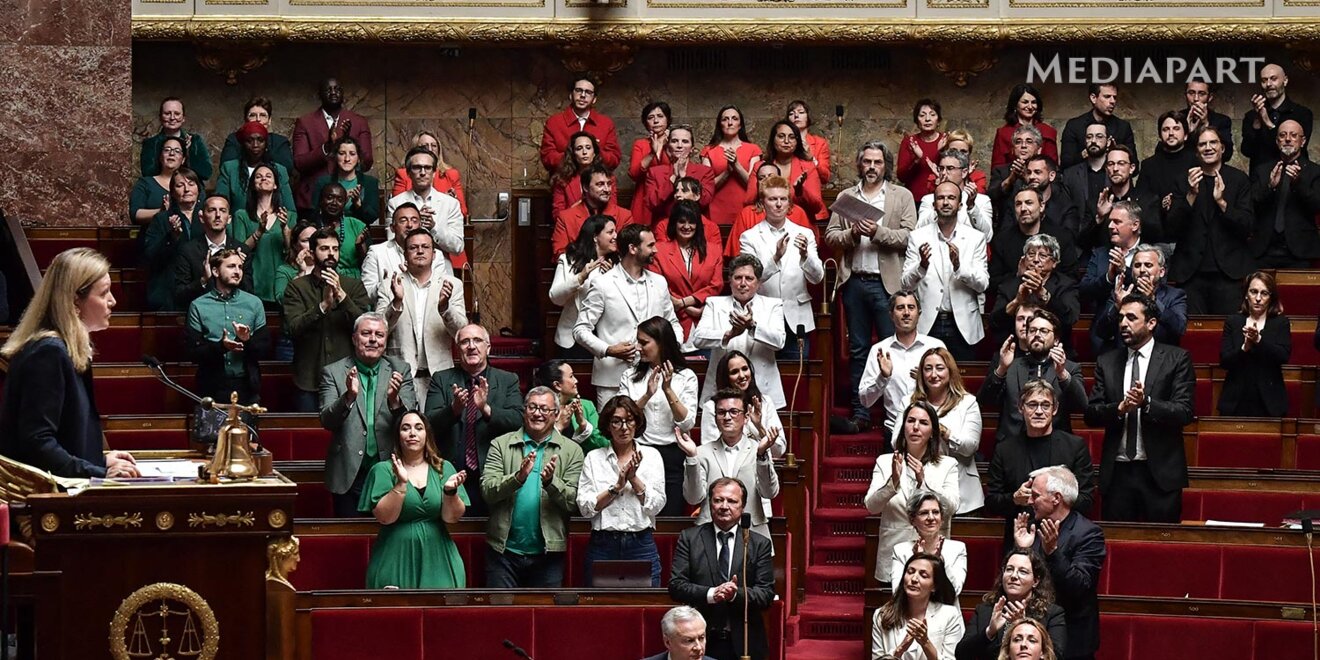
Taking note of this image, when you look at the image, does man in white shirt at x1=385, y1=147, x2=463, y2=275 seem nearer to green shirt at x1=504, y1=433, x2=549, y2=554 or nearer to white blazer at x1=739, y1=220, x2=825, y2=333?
white blazer at x1=739, y1=220, x2=825, y2=333

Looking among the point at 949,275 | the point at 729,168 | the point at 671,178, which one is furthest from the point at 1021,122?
the point at 671,178

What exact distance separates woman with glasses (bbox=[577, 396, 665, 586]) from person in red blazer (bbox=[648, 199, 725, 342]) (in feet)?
6.46

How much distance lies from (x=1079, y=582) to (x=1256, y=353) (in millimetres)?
2452

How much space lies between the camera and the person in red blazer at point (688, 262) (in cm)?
959

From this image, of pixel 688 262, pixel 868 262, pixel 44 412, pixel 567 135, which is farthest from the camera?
pixel 567 135

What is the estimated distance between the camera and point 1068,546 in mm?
7129

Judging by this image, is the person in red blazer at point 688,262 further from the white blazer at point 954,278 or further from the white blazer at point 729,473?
the white blazer at point 729,473

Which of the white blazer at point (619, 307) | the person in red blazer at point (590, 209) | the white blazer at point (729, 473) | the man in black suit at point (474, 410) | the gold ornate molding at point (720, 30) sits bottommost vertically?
the white blazer at point (729, 473)

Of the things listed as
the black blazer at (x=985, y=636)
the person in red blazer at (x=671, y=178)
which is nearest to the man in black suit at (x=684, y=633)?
the black blazer at (x=985, y=636)

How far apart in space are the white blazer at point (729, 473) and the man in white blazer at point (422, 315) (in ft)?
5.19

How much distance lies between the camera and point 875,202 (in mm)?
10109

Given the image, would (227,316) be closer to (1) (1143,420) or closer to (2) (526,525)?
(2) (526,525)

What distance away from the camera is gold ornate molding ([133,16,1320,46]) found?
12250mm

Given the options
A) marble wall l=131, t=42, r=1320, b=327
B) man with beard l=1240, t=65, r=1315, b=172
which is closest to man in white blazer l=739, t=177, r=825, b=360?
man with beard l=1240, t=65, r=1315, b=172
